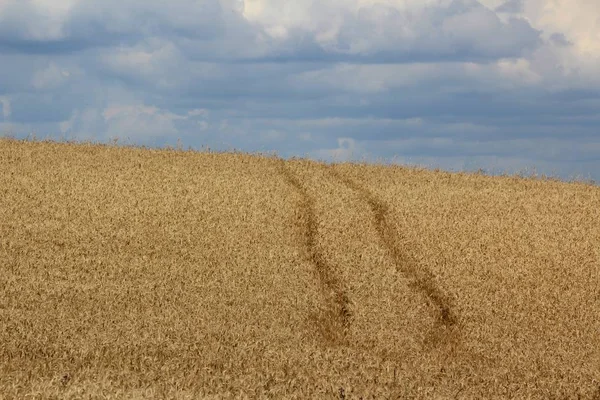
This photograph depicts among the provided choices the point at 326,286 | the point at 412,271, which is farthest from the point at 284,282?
the point at 412,271

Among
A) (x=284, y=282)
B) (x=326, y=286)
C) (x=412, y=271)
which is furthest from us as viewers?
(x=412, y=271)

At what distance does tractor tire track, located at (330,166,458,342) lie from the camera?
647 inches

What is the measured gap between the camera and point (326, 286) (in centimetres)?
1702

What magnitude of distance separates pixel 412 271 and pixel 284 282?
2.87 meters

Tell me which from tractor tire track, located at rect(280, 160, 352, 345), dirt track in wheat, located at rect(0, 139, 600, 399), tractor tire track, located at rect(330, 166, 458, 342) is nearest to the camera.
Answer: dirt track in wheat, located at rect(0, 139, 600, 399)

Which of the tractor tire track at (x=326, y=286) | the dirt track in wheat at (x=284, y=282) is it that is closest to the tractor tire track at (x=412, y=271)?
the dirt track in wheat at (x=284, y=282)

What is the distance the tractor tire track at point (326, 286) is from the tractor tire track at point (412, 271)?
1.45 m

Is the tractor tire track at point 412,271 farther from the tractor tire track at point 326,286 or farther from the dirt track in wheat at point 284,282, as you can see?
the tractor tire track at point 326,286

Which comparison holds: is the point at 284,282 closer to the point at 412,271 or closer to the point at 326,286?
the point at 326,286

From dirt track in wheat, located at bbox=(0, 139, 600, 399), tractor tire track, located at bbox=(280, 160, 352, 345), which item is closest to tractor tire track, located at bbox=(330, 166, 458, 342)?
dirt track in wheat, located at bbox=(0, 139, 600, 399)

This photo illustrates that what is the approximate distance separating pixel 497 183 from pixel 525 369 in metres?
12.0

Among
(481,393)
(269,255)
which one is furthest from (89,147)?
(481,393)

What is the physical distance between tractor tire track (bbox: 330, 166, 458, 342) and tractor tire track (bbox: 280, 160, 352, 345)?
57.0 inches

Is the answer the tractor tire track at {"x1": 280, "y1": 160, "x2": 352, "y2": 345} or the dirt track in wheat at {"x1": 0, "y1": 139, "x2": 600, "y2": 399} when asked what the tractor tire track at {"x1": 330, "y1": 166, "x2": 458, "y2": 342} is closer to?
the dirt track in wheat at {"x1": 0, "y1": 139, "x2": 600, "y2": 399}
